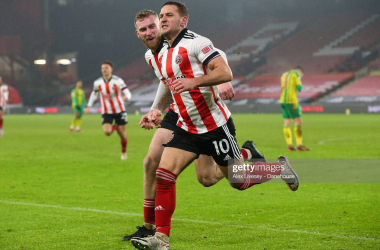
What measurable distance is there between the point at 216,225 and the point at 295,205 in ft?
4.64

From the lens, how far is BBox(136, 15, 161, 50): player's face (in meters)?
4.96

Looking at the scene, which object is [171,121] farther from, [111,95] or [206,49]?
[111,95]

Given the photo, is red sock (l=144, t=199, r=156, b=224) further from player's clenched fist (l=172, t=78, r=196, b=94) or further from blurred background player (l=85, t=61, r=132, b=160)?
blurred background player (l=85, t=61, r=132, b=160)

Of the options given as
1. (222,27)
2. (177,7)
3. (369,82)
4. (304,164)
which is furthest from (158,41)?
(222,27)

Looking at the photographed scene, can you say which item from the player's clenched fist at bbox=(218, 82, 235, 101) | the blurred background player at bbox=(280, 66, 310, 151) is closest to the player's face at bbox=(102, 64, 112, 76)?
the blurred background player at bbox=(280, 66, 310, 151)

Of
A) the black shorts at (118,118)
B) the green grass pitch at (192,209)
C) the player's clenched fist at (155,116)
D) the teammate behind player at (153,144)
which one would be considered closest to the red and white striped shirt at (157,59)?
the teammate behind player at (153,144)

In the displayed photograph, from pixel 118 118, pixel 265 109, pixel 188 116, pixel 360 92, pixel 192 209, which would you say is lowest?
pixel 192 209

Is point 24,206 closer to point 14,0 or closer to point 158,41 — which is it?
point 158,41

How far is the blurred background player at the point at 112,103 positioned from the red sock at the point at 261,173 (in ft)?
21.3

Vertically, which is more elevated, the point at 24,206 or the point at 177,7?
the point at 177,7

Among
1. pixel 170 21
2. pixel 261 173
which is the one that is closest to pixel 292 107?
pixel 261 173

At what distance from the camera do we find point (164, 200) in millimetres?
4094

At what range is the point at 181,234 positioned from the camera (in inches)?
190

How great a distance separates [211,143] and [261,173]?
1028mm
